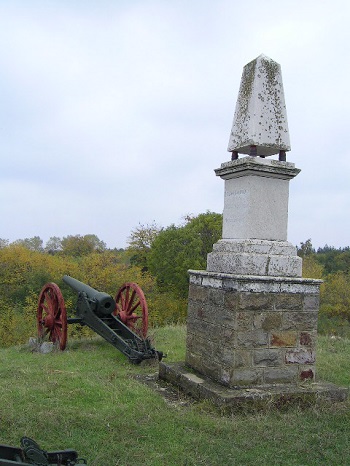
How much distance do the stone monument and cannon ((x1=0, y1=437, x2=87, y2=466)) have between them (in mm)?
1840

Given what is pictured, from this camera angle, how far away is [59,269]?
19234 millimetres

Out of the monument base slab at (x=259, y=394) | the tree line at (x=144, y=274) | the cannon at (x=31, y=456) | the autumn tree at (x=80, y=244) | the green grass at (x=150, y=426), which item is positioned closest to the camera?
the cannon at (x=31, y=456)

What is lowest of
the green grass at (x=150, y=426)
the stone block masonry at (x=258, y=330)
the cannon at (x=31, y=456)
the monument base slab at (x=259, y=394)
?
the green grass at (x=150, y=426)

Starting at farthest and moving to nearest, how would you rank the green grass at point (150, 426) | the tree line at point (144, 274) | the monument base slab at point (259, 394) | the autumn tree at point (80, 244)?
1. the autumn tree at point (80, 244)
2. the tree line at point (144, 274)
3. the monument base slab at point (259, 394)
4. the green grass at point (150, 426)

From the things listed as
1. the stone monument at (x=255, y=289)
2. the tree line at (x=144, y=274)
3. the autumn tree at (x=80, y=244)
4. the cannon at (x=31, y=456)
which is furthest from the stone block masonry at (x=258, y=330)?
the autumn tree at (x=80, y=244)

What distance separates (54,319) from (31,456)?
18.7 feet

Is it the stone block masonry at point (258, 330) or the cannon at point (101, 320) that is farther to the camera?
the cannon at point (101, 320)

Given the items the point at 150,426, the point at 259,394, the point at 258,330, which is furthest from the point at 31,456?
the point at 258,330

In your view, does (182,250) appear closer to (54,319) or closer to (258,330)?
(54,319)

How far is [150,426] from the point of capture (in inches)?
151

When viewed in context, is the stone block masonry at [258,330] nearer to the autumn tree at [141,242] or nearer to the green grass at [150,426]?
the green grass at [150,426]

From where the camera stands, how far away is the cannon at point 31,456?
98.9 inches

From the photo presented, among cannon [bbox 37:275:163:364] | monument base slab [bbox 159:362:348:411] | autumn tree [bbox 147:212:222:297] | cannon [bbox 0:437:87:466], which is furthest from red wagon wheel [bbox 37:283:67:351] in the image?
autumn tree [bbox 147:212:222:297]

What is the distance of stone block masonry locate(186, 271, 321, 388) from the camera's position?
451cm
